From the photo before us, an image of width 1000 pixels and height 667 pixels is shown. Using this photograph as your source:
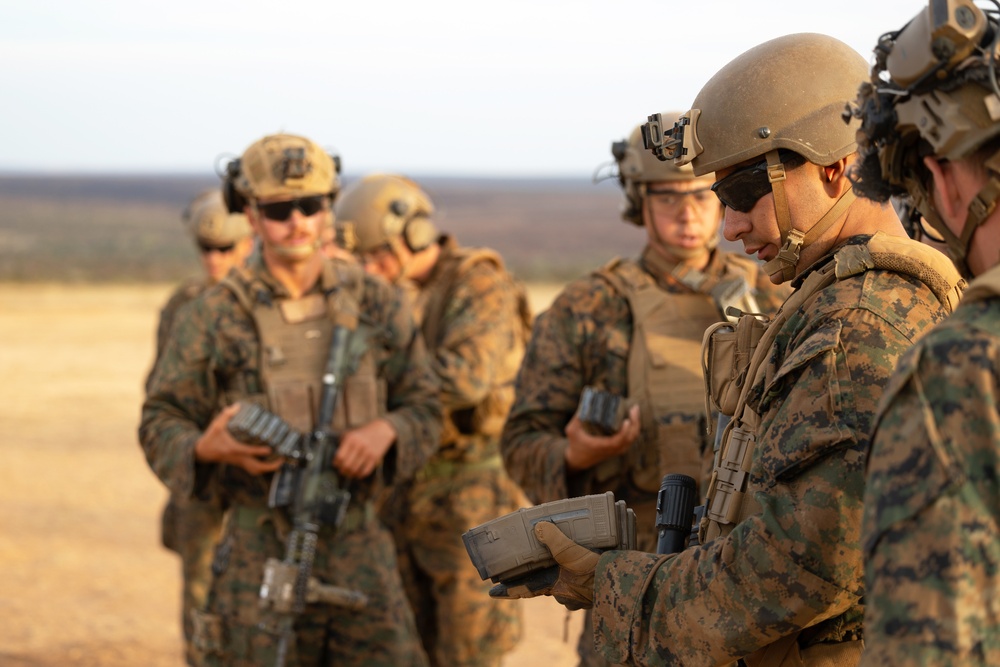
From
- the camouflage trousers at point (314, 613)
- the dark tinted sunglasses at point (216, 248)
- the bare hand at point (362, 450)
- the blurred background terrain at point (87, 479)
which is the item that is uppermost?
the dark tinted sunglasses at point (216, 248)

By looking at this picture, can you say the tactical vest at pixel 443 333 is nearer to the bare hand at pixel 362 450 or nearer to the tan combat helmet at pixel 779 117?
the bare hand at pixel 362 450

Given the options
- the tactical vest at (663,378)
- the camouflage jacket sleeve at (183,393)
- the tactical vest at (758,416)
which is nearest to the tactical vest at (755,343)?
the tactical vest at (758,416)

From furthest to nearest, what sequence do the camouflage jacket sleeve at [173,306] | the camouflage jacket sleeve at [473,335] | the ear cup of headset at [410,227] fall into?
1. the camouflage jacket sleeve at [173,306]
2. the ear cup of headset at [410,227]
3. the camouflage jacket sleeve at [473,335]

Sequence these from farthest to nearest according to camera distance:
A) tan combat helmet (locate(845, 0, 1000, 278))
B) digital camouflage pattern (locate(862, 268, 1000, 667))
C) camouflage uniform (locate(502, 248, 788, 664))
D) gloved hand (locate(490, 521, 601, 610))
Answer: camouflage uniform (locate(502, 248, 788, 664)) → gloved hand (locate(490, 521, 601, 610)) → tan combat helmet (locate(845, 0, 1000, 278)) → digital camouflage pattern (locate(862, 268, 1000, 667))

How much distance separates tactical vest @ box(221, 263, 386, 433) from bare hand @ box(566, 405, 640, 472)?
1.17m

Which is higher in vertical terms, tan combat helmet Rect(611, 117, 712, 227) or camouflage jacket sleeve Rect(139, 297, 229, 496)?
tan combat helmet Rect(611, 117, 712, 227)

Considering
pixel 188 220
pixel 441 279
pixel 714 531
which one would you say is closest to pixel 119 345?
pixel 188 220

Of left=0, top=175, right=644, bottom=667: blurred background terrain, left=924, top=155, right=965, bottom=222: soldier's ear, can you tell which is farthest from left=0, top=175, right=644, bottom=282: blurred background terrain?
left=924, top=155, right=965, bottom=222: soldier's ear

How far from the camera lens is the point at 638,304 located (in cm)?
514

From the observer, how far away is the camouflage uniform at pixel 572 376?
16.4 ft

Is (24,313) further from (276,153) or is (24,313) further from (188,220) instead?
(276,153)

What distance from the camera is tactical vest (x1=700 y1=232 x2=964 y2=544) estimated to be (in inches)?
116

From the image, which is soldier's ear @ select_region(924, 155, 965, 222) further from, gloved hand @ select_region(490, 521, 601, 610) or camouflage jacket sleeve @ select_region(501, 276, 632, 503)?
camouflage jacket sleeve @ select_region(501, 276, 632, 503)

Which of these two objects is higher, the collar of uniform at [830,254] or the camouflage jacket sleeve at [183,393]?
the collar of uniform at [830,254]
